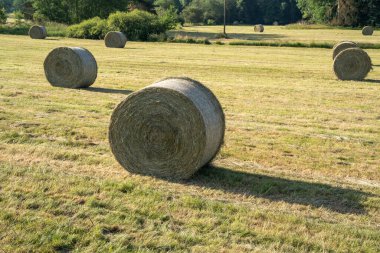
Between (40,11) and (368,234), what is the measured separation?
7182cm

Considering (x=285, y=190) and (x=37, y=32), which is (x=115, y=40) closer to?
(x=37, y=32)

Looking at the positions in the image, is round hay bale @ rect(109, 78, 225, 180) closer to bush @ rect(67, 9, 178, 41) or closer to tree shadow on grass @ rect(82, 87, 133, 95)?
tree shadow on grass @ rect(82, 87, 133, 95)

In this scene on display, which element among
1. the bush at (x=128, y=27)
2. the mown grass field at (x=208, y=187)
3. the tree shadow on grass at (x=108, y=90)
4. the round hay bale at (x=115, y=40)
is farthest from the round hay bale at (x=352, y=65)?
the bush at (x=128, y=27)

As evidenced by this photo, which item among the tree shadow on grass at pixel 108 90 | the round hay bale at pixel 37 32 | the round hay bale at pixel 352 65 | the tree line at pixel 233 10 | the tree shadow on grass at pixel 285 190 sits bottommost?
the tree shadow on grass at pixel 285 190

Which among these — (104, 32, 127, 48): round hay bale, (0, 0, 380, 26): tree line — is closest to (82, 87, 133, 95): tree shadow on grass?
(104, 32, 127, 48): round hay bale

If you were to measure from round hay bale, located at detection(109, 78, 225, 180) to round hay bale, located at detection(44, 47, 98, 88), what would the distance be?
9.30 m

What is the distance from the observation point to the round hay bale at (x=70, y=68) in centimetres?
1786

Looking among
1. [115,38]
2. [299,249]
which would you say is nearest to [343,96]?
[299,249]

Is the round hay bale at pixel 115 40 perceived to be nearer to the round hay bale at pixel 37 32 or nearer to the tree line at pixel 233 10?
the round hay bale at pixel 37 32

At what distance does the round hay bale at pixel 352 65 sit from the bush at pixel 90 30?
117ft

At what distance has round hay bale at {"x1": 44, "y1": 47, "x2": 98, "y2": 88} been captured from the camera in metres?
17.9

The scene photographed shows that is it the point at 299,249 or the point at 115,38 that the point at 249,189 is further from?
the point at 115,38

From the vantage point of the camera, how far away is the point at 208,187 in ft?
26.2

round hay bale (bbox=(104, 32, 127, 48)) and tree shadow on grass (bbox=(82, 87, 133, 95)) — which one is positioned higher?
round hay bale (bbox=(104, 32, 127, 48))
